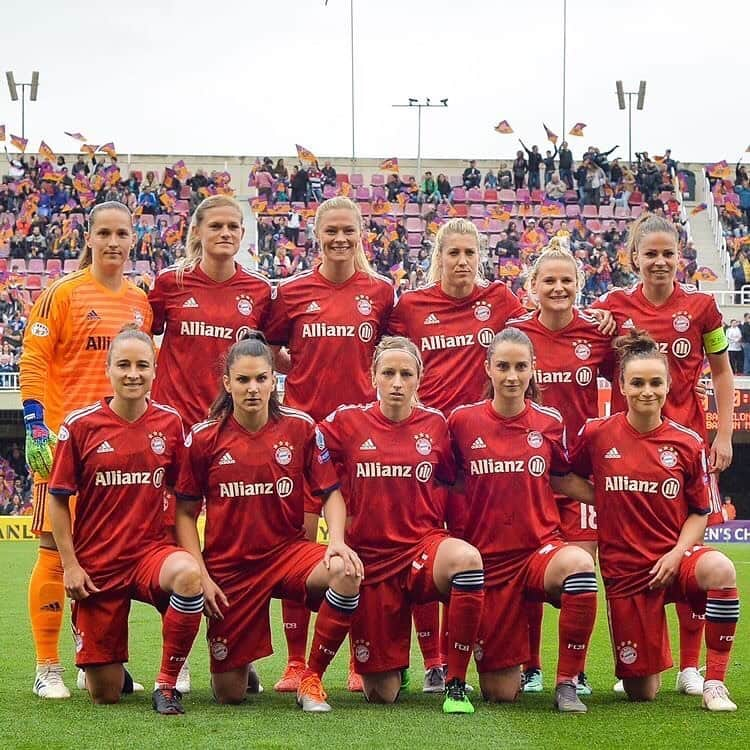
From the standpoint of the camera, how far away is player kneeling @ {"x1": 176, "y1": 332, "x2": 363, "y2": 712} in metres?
5.88

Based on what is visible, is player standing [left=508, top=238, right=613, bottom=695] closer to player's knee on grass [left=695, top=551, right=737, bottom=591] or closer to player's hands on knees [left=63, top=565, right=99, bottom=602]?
player's knee on grass [left=695, top=551, right=737, bottom=591]

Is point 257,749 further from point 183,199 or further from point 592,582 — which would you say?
point 183,199

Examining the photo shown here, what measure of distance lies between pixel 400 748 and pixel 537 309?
8.69 ft

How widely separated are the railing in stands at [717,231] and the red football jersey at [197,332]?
18.9 m

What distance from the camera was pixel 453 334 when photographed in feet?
22.1

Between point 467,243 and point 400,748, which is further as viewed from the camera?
point 467,243

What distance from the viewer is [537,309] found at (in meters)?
6.77

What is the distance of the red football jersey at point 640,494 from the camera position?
6051 mm

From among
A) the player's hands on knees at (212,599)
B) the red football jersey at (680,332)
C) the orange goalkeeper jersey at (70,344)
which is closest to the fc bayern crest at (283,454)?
the player's hands on knees at (212,599)

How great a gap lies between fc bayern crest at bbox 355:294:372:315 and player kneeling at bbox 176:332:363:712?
0.92 metres

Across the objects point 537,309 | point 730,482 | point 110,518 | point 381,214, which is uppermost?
point 381,214

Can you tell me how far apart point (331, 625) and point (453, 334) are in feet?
5.58

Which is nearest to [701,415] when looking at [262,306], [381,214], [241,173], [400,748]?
[262,306]

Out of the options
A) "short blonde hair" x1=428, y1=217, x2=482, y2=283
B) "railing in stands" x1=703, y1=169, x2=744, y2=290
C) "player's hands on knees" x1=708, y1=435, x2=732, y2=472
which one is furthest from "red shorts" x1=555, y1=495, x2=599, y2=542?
"railing in stands" x1=703, y1=169, x2=744, y2=290
